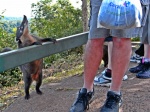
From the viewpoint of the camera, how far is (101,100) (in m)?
3.48

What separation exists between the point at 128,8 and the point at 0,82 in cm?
521

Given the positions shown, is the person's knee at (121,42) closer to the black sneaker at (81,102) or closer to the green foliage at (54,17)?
the black sneaker at (81,102)

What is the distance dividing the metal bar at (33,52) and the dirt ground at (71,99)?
2.13 feet

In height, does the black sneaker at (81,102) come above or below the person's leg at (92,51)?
below

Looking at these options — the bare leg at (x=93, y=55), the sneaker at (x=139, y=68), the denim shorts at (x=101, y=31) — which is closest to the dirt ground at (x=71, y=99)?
the sneaker at (x=139, y=68)

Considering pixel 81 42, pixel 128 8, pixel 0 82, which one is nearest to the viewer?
pixel 128 8

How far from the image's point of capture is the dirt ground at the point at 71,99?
3.33m

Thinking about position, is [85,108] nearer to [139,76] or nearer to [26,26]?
[139,76]

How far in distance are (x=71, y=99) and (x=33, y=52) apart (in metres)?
1.03

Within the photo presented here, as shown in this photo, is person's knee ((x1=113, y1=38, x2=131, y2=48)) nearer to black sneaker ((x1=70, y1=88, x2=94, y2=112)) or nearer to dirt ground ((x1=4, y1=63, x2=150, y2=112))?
black sneaker ((x1=70, y1=88, x2=94, y2=112))

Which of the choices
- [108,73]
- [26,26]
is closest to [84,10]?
[26,26]

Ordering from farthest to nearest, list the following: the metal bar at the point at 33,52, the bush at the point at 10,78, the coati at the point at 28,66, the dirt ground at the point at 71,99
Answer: the bush at the point at 10,78 < the coati at the point at 28,66 < the dirt ground at the point at 71,99 < the metal bar at the point at 33,52

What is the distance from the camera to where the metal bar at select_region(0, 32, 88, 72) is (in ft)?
8.08

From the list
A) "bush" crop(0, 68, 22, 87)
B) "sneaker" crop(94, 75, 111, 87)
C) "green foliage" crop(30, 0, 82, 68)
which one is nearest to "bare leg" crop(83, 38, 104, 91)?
"sneaker" crop(94, 75, 111, 87)
